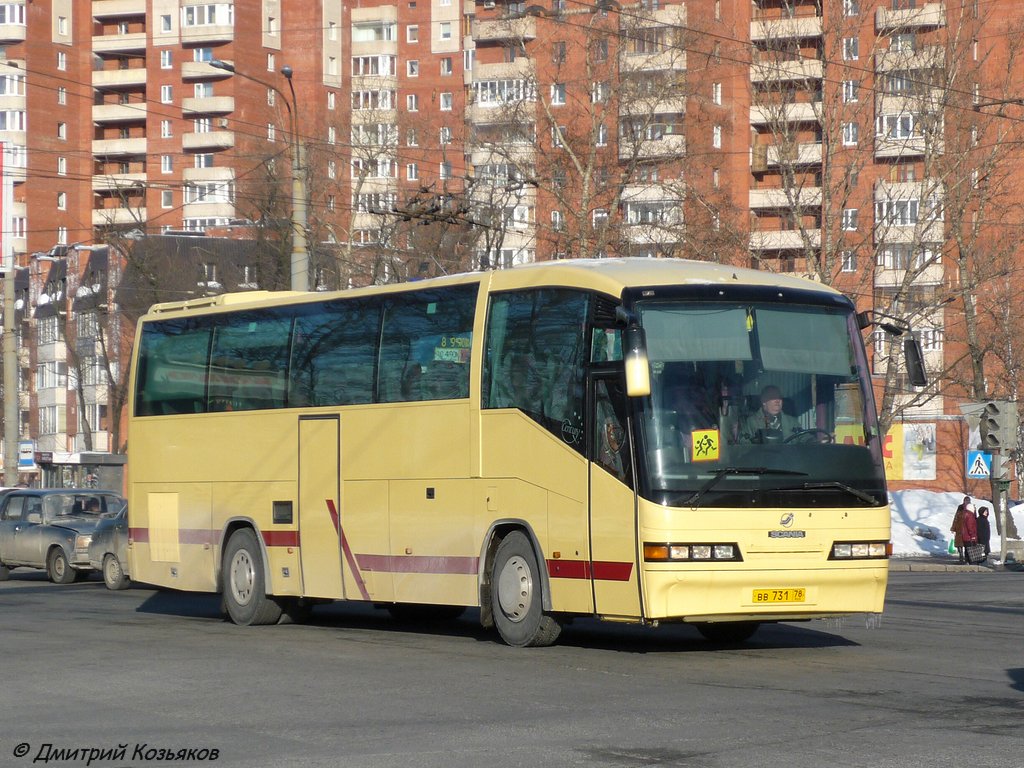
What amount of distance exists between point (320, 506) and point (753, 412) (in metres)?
5.54

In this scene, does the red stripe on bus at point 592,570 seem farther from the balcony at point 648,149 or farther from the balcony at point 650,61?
the balcony at point 650,61

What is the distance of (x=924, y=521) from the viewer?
50.8m

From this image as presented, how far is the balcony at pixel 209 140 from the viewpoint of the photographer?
10169 centimetres

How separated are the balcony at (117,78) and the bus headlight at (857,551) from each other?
9820cm

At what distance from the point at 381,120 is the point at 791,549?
52.1 m

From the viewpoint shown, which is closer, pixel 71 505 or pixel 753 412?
pixel 753 412

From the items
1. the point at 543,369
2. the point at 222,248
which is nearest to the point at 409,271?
the point at 222,248

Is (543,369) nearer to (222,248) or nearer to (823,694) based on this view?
(823,694)

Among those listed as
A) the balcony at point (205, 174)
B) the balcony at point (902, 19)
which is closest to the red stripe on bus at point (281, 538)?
the balcony at point (902, 19)

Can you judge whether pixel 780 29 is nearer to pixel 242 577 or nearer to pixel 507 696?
pixel 242 577

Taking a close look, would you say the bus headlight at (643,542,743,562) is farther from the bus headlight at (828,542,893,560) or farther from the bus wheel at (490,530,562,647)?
the bus wheel at (490,530,562,647)

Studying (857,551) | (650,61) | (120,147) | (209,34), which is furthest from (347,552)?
(120,147)

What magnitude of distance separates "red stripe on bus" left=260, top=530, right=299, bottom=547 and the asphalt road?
901 mm

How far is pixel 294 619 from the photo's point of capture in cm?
1875
